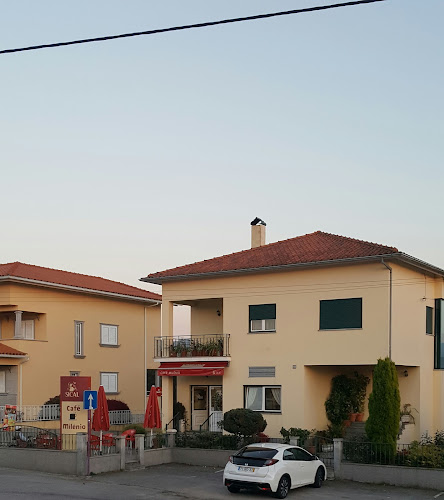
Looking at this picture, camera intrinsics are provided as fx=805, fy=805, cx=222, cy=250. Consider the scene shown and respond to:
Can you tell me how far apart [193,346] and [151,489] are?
1105cm

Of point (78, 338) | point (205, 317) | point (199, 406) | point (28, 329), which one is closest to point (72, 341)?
point (78, 338)

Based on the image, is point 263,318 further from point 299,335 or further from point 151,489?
point 151,489

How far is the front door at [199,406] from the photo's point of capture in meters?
36.5

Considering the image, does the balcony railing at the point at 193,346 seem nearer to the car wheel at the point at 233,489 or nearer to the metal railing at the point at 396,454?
the metal railing at the point at 396,454

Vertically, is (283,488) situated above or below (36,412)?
below

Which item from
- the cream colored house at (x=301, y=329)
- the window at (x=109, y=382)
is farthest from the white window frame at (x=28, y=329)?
the cream colored house at (x=301, y=329)

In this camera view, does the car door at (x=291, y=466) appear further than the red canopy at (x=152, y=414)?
No

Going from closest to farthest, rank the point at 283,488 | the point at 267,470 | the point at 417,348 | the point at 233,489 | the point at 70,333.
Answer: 1. the point at 267,470
2. the point at 283,488
3. the point at 233,489
4. the point at 417,348
5. the point at 70,333

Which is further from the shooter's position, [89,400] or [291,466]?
[89,400]

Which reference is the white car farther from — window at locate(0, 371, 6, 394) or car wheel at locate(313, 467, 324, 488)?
window at locate(0, 371, 6, 394)

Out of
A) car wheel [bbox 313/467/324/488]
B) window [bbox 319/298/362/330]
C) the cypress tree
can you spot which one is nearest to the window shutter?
window [bbox 319/298/362/330]

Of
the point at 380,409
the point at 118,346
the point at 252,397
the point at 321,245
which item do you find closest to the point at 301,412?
the point at 252,397

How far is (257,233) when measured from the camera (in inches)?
1537

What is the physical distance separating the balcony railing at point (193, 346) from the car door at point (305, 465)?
376 inches
